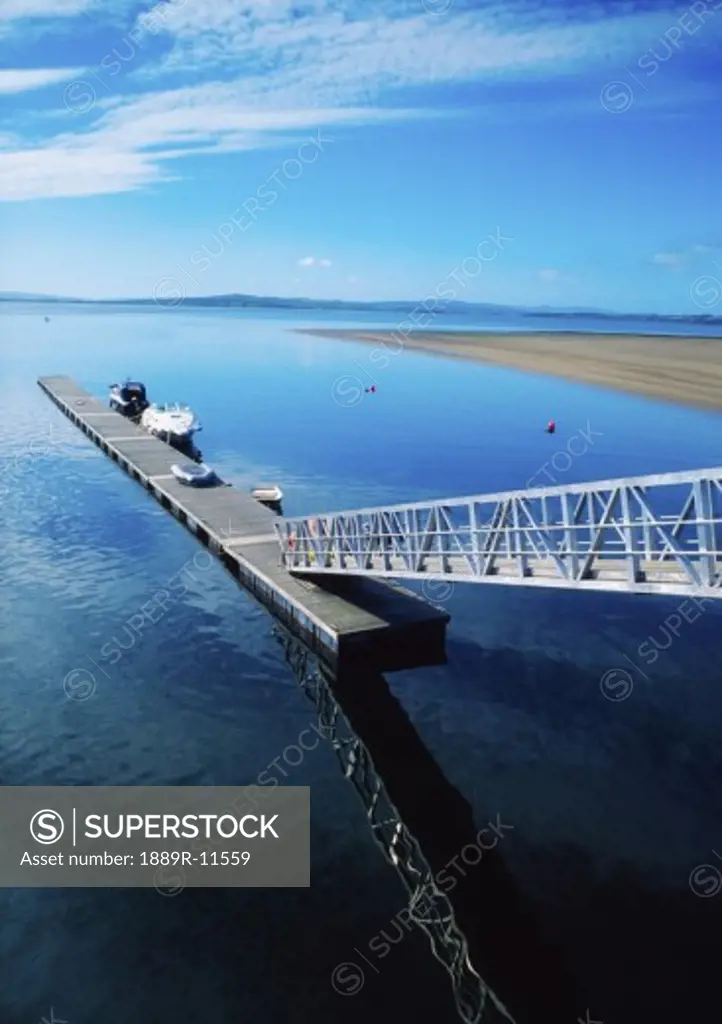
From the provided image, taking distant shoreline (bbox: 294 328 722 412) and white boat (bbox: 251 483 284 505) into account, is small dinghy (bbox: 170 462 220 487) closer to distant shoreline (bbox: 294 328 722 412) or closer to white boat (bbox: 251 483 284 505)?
white boat (bbox: 251 483 284 505)

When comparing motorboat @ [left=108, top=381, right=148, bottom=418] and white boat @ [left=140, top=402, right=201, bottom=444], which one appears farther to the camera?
motorboat @ [left=108, top=381, right=148, bottom=418]

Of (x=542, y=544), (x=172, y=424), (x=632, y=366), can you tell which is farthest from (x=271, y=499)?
(x=632, y=366)

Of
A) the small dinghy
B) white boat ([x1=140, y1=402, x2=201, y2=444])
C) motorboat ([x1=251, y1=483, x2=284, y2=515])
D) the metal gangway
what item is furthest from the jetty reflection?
white boat ([x1=140, y1=402, x2=201, y2=444])

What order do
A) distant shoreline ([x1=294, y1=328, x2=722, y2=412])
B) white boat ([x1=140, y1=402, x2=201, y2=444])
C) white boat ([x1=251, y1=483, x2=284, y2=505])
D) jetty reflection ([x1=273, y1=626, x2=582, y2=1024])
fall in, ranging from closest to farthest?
jetty reflection ([x1=273, y1=626, x2=582, y2=1024])
white boat ([x1=251, y1=483, x2=284, y2=505])
white boat ([x1=140, y1=402, x2=201, y2=444])
distant shoreline ([x1=294, y1=328, x2=722, y2=412])

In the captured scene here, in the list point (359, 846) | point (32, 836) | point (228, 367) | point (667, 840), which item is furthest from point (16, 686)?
point (228, 367)

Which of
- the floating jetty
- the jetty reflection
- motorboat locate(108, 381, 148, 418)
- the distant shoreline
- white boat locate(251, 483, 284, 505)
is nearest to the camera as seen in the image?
the jetty reflection

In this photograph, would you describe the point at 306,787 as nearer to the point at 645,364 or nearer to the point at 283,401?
the point at 283,401
